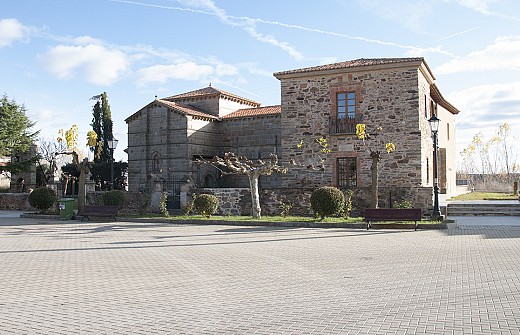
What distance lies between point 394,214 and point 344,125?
25.2ft

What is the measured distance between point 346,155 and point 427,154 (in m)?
4.05

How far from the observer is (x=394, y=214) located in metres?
16.9

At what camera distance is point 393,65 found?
22.8m

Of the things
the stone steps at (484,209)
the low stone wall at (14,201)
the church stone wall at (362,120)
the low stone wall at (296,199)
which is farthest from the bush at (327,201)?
the low stone wall at (14,201)

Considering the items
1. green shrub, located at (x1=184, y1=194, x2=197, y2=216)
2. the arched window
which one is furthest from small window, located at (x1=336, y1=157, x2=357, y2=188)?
the arched window

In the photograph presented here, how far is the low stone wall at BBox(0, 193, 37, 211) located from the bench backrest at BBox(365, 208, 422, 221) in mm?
20981

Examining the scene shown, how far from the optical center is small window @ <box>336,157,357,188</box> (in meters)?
23.8

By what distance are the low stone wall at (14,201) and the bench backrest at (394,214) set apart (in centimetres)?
2098

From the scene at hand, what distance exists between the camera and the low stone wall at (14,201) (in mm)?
29422

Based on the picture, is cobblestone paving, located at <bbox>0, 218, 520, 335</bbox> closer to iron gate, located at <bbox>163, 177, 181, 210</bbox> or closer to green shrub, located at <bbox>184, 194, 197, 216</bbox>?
green shrub, located at <bbox>184, 194, 197, 216</bbox>

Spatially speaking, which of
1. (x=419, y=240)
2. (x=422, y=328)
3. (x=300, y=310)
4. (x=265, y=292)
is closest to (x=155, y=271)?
(x=265, y=292)

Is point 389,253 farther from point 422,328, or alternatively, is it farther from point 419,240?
point 422,328

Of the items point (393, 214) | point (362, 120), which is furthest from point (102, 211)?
point (362, 120)

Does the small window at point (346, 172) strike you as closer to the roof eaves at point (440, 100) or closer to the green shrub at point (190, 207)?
the roof eaves at point (440, 100)
